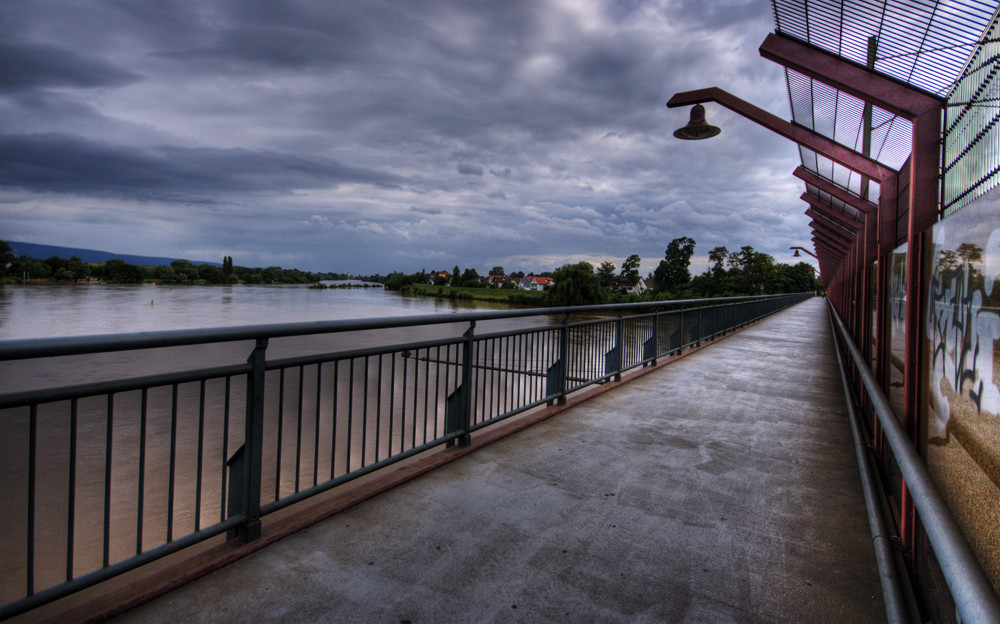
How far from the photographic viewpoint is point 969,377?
1.50 metres

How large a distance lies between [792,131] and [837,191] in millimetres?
2006

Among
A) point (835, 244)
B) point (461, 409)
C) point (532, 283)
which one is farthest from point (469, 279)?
point (461, 409)

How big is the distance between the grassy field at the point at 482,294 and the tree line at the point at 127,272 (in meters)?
55.3

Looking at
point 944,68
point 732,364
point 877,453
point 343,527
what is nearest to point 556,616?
point 343,527

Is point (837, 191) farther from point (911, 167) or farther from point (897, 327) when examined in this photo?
point (897, 327)

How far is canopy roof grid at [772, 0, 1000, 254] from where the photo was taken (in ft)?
8.96

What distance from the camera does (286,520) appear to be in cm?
281

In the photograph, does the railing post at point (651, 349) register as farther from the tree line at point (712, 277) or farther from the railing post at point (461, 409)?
the tree line at point (712, 277)

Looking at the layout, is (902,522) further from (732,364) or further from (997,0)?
(732,364)

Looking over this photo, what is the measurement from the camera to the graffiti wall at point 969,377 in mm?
1287

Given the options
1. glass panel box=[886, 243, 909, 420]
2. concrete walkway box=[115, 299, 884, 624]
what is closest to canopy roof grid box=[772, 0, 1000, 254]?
glass panel box=[886, 243, 909, 420]

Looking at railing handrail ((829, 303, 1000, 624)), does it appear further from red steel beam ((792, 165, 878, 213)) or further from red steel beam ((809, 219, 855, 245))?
red steel beam ((809, 219, 855, 245))

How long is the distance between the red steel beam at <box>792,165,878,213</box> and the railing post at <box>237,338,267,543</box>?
24.0 feet

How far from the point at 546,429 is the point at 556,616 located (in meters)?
2.60
